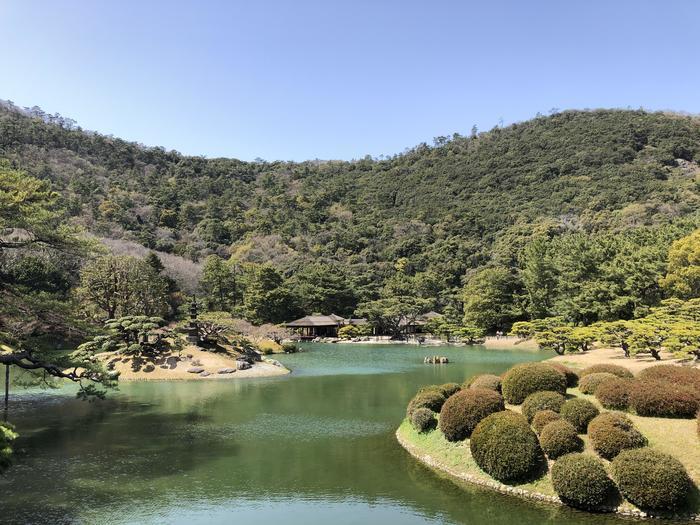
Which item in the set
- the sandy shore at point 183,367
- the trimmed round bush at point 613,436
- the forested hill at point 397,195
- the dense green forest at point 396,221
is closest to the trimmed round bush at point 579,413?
the trimmed round bush at point 613,436

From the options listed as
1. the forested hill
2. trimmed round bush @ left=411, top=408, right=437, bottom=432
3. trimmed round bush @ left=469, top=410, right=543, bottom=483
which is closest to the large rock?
trimmed round bush @ left=411, top=408, right=437, bottom=432

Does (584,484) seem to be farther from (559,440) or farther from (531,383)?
(531,383)

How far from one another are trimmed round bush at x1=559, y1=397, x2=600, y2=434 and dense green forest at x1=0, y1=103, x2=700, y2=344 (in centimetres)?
3110

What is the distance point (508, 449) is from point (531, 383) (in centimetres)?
365

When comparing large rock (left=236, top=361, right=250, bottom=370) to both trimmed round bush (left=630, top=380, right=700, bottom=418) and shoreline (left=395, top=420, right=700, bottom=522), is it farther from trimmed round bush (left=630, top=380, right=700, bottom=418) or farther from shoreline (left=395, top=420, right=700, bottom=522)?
trimmed round bush (left=630, top=380, right=700, bottom=418)

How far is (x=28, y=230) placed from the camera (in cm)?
1435

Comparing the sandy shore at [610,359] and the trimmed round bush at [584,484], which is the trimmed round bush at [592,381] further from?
the sandy shore at [610,359]

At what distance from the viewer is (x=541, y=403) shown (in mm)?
12641

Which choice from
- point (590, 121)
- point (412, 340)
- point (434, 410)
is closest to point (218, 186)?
point (412, 340)

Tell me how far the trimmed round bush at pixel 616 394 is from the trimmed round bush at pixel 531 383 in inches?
46.0

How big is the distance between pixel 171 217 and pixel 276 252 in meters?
26.0

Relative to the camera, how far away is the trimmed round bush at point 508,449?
35.0ft

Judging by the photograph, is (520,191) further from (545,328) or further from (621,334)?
(621,334)

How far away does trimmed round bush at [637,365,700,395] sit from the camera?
1264cm
